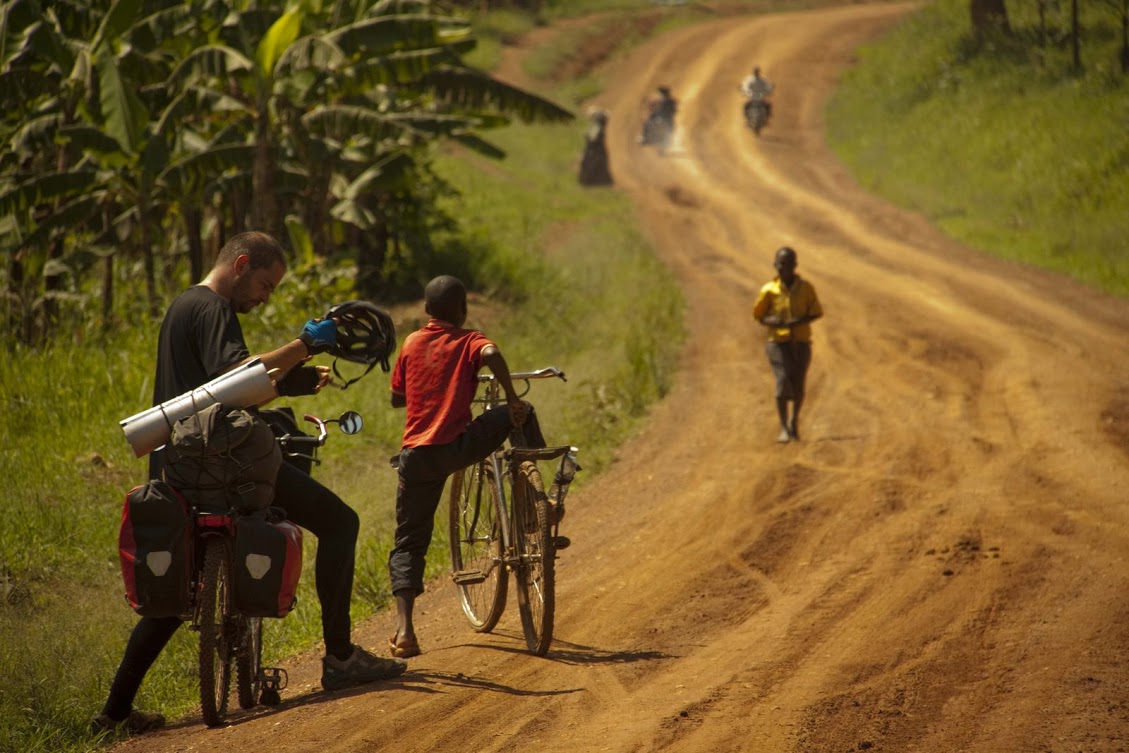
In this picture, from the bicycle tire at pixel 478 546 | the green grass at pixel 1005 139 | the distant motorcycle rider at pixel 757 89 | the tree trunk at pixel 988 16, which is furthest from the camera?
the distant motorcycle rider at pixel 757 89

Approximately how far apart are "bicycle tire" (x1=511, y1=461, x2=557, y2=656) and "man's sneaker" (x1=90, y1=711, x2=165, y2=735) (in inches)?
77.2

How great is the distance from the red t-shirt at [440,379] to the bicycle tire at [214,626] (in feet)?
4.49


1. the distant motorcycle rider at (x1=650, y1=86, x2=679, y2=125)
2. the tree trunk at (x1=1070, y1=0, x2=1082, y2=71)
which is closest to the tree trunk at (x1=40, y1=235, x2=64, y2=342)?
the distant motorcycle rider at (x1=650, y1=86, x2=679, y2=125)

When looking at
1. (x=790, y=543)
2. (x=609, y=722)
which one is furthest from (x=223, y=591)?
(x=790, y=543)

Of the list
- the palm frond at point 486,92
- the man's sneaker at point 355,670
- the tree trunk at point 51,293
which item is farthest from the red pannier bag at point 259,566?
the palm frond at point 486,92

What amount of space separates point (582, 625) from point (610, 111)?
3336 centimetres

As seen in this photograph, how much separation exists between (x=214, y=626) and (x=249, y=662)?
514 mm

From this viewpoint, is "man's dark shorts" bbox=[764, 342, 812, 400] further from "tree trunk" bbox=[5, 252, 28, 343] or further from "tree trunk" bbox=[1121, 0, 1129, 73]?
"tree trunk" bbox=[1121, 0, 1129, 73]

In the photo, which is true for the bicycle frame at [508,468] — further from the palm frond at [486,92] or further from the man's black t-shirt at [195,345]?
the palm frond at [486,92]

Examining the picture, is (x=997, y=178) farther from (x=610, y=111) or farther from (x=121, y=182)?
(x=121, y=182)

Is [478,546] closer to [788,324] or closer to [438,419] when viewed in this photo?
[438,419]

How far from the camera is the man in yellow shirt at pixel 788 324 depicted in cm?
1222

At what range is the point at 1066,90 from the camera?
2836 cm

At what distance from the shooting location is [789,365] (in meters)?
12.4
